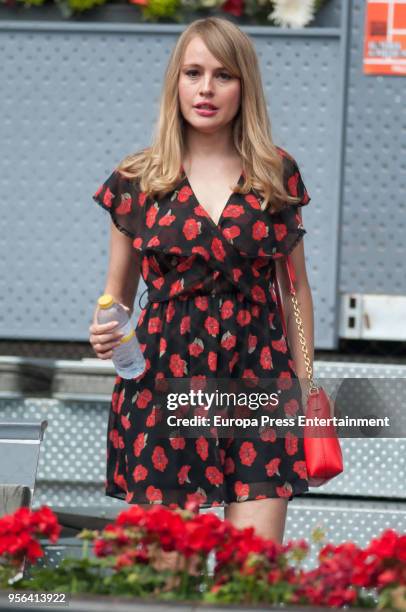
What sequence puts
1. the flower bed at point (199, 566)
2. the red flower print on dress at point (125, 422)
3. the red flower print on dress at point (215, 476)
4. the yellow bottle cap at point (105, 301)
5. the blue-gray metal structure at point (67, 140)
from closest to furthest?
1. the flower bed at point (199, 566)
2. the yellow bottle cap at point (105, 301)
3. the red flower print on dress at point (215, 476)
4. the red flower print on dress at point (125, 422)
5. the blue-gray metal structure at point (67, 140)

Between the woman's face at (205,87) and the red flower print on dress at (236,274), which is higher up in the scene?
the woman's face at (205,87)

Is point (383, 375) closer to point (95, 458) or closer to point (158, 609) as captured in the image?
point (95, 458)

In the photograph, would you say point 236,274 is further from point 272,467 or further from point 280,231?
point 272,467

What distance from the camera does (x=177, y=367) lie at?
3352mm

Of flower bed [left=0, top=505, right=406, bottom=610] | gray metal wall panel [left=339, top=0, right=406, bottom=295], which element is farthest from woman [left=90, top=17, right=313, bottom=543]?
gray metal wall panel [left=339, top=0, right=406, bottom=295]

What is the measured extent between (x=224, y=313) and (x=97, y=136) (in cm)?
256

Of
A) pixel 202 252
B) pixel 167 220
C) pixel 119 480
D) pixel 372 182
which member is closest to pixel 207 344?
pixel 202 252

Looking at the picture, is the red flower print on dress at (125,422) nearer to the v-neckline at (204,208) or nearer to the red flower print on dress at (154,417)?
the red flower print on dress at (154,417)

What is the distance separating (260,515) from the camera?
10.8 ft

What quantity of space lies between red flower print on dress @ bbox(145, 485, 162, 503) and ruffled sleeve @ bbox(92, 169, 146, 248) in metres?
0.66

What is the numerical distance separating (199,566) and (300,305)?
999 millimetres

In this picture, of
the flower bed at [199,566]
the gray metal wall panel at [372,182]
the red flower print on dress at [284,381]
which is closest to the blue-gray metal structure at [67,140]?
the gray metal wall panel at [372,182]

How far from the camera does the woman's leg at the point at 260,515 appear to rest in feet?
10.8

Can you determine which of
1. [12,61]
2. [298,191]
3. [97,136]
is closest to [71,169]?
[97,136]
